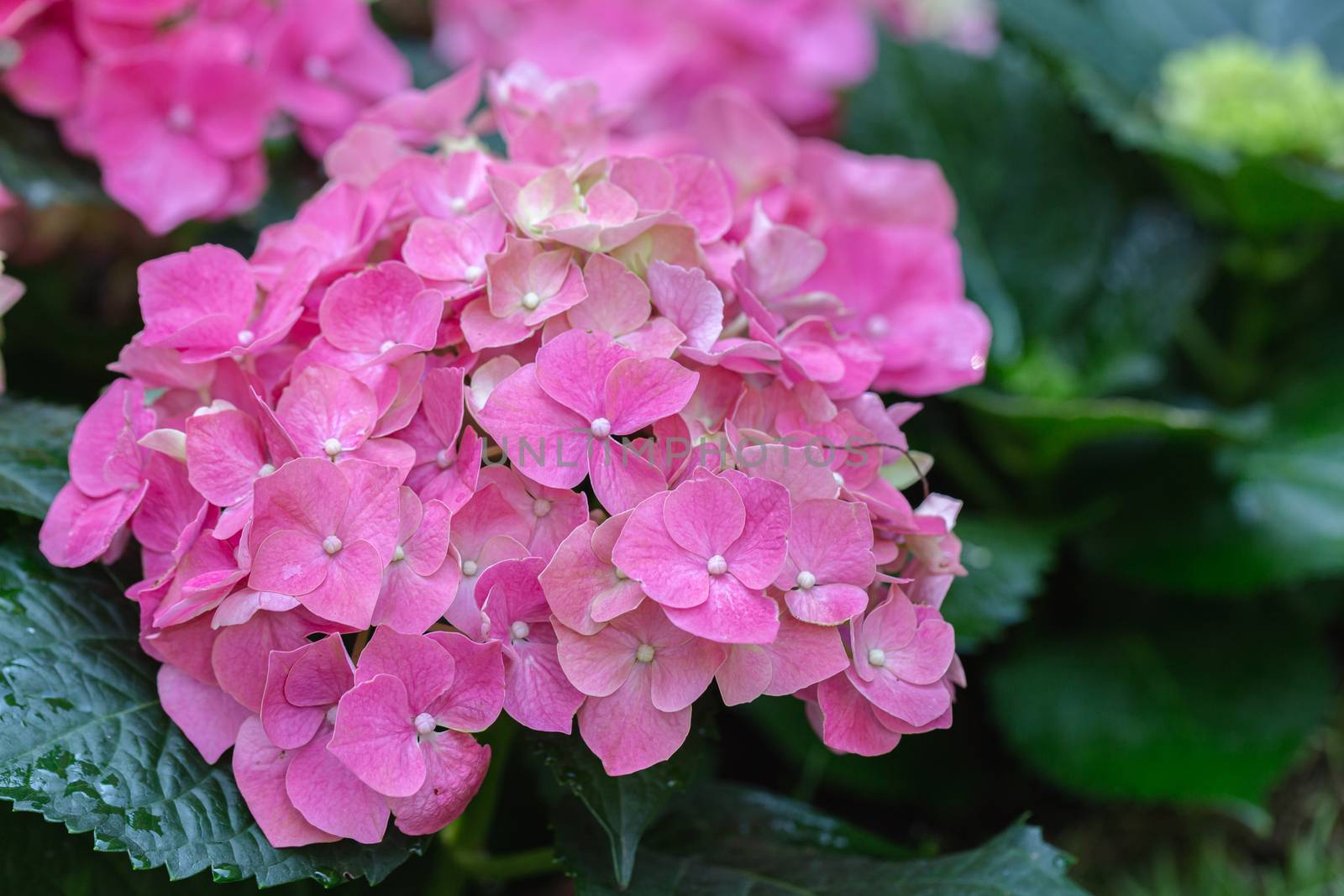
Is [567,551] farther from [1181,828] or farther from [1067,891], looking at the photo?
[1181,828]

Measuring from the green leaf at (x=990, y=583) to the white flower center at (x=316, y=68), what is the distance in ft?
2.22

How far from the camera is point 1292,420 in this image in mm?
1127

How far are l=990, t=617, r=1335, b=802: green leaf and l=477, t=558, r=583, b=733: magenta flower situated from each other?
0.62m

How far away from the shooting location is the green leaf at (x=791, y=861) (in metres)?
0.65

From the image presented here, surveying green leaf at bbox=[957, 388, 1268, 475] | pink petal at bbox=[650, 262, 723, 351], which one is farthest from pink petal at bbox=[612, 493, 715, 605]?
green leaf at bbox=[957, 388, 1268, 475]

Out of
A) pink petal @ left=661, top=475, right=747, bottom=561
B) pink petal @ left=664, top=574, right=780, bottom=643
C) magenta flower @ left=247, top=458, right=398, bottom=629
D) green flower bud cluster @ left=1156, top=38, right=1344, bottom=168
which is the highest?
green flower bud cluster @ left=1156, top=38, right=1344, bottom=168

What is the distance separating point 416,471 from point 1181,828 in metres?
0.90

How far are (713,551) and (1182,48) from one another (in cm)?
119

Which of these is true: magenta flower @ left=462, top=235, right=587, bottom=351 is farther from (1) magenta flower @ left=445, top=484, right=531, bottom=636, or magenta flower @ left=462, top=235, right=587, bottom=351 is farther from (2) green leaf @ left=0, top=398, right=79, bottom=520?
(2) green leaf @ left=0, top=398, right=79, bottom=520

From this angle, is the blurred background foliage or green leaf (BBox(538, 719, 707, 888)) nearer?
green leaf (BBox(538, 719, 707, 888))

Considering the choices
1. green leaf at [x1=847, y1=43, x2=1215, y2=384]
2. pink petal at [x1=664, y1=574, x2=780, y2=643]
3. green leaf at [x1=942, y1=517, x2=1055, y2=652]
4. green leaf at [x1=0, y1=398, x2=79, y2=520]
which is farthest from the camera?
green leaf at [x1=847, y1=43, x2=1215, y2=384]

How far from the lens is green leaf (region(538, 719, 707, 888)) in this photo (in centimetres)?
55

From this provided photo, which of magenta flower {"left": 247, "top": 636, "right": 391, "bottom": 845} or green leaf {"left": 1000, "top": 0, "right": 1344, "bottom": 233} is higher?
green leaf {"left": 1000, "top": 0, "right": 1344, "bottom": 233}

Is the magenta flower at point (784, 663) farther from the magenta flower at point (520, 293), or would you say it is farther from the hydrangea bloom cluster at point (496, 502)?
the magenta flower at point (520, 293)
